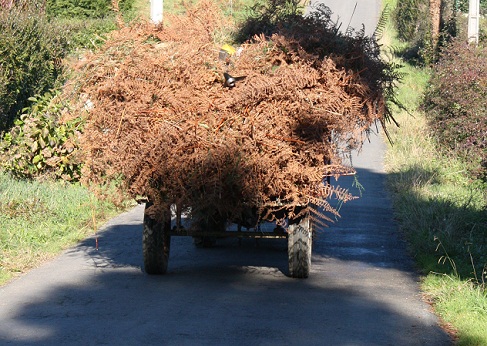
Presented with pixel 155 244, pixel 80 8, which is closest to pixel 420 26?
pixel 80 8

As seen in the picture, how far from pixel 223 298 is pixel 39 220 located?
466cm

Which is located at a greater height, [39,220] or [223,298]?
[39,220]

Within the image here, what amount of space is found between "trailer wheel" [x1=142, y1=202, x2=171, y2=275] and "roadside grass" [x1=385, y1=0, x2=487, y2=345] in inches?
111

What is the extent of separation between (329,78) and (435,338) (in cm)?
296

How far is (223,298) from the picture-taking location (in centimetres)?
830

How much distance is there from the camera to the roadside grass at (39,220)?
10141mm

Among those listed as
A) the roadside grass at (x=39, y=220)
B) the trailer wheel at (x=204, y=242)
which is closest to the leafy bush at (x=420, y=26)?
the roadside grass at (x=39, y=220)

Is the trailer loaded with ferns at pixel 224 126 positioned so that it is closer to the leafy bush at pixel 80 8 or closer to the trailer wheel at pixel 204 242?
the trailer wheel at pixel 204 242

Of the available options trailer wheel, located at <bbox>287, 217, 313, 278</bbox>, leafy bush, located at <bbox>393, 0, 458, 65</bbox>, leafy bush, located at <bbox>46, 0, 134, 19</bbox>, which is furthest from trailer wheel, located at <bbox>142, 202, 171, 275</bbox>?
leafy bush, located at <bbox>46, 0, 134, 19</bbox>

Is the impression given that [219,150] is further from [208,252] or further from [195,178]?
[208,252]

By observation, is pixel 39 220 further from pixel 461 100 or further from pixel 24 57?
pixel 461 100

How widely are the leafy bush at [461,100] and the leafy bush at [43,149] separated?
7.53m

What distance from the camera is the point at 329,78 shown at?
28.2 feet

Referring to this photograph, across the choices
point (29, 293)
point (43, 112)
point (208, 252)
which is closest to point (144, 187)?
point (29, 293)
